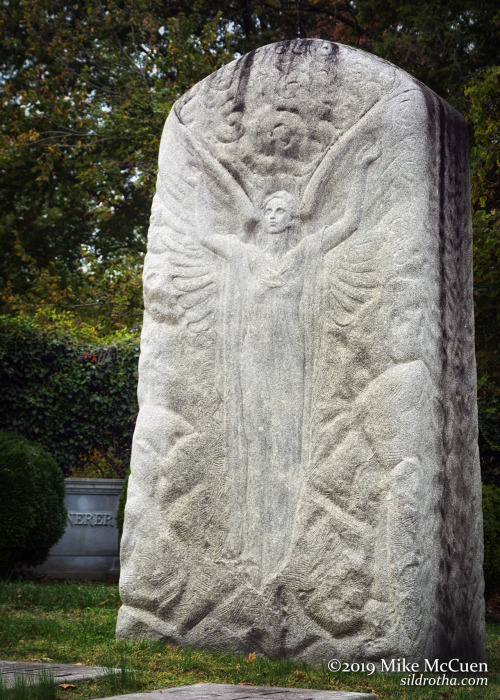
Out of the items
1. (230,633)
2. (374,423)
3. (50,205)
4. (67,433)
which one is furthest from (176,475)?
(50,205)

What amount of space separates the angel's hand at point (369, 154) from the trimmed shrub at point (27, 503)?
5.29 metres

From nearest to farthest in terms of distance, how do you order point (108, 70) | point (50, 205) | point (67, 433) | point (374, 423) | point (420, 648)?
point (420, 648)
point (374, 423)
point (67, 433)
point (108, 70)
point (50, 205)

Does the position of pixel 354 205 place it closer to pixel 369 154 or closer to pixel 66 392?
pixel 369 154

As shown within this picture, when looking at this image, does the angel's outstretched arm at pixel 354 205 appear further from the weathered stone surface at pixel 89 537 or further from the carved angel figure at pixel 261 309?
the weathered stone surface at pixel 89 537

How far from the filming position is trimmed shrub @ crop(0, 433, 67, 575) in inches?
323

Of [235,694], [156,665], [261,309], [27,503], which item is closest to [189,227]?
[261,309]

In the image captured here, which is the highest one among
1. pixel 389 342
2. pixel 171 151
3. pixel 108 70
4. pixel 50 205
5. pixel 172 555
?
pixel 108 70

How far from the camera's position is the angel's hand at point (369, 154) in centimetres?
461

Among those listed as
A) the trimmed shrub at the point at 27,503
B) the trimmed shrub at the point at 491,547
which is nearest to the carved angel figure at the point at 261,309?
the trimmed shrub at the point at 491,547

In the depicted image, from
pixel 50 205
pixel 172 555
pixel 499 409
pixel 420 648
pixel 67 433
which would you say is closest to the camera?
pixel 420 648

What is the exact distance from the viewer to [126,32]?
46.2 ft

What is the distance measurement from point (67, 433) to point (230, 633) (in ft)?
20.1

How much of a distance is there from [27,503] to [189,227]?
4439mm

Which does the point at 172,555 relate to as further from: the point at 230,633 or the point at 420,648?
the point at 420,648
